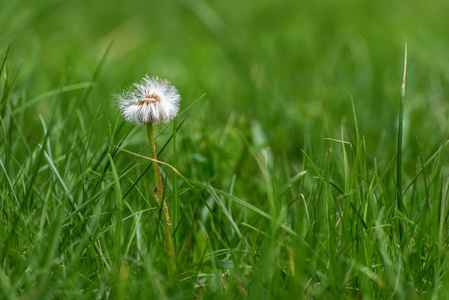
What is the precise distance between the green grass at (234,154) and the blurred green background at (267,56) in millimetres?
21

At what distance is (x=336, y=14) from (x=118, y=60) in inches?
94.1

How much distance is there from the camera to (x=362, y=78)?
3.56m

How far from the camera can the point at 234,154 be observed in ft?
8.45

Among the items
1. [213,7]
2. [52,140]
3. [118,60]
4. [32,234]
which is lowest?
[32,234]

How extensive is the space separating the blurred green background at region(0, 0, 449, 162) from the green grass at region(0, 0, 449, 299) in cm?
2

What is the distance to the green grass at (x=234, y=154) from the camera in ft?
4.62

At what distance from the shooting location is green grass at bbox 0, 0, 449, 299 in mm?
1408

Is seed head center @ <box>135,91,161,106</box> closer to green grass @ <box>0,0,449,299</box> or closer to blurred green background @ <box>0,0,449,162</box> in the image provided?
green grass @ <box>0,0,449,299</box>

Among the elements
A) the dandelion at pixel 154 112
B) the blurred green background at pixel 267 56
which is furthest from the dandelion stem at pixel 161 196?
the blurred green background at pixel 267 56

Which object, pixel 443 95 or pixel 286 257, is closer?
pixel 286 257

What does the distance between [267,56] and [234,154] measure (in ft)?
5.23

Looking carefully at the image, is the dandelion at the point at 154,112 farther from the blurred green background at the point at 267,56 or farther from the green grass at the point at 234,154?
the blurred green background at the point at 267,56

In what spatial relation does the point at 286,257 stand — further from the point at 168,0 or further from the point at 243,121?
the point at 168,0

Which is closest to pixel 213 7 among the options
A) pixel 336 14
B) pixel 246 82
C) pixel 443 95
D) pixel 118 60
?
pixel 336 14
